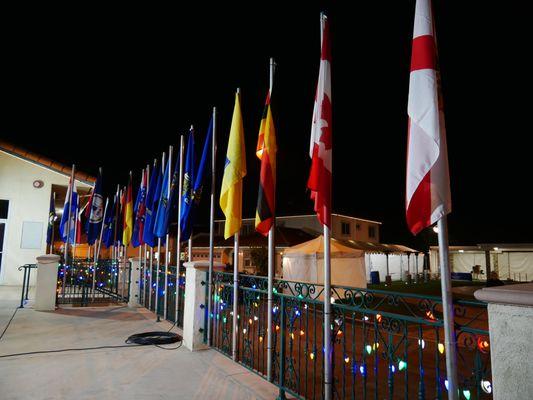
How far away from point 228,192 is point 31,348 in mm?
4138

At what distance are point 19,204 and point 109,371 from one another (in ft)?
45.3

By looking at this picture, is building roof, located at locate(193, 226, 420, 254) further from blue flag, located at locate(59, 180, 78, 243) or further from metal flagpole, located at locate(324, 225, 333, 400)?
metal flagpole, located at locate(324, 225, 333, 400)

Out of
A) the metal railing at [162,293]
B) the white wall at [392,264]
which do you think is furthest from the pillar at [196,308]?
the white wall at [392,264]

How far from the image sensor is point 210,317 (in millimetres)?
6508

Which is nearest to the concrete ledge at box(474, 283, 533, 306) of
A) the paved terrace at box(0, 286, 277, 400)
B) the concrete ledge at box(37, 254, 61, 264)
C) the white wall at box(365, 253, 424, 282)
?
the paved terrace at box(0, 286, 277, 400)

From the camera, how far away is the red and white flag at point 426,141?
3.04m

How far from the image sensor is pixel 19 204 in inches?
641

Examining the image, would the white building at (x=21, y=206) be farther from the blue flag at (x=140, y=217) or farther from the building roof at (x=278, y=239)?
the building roof at (x=278, y=239)

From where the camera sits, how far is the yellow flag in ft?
19.3

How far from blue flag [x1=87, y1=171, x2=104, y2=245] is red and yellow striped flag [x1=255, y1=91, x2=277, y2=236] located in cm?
949

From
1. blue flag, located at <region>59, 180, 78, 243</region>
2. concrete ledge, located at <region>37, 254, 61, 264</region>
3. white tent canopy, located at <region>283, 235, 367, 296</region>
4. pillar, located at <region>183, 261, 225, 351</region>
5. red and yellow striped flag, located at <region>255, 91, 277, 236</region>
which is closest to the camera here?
red and yellow striped flag, located at <region>255, 91, 277, 236</region>

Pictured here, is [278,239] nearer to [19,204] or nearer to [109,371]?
[19,204]

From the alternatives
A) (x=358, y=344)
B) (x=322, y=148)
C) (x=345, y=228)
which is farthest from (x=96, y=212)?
(x=345, y=228)

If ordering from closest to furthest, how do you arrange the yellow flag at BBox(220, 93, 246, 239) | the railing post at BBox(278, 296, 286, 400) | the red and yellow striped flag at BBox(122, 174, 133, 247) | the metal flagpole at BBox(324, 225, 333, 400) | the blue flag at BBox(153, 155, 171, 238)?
1. the metal flagpole at BBox(324, 225, 333, 400)
2. the railing post at BBox(278, 296, 286, 400)
3. the yellow flag at BBox(220, 93, 246, 239)
4. the blue flag at BBox(153, 155, 171, 238)
5. the red and yellow striped flag at BBox(122, 174, 133, 247)
